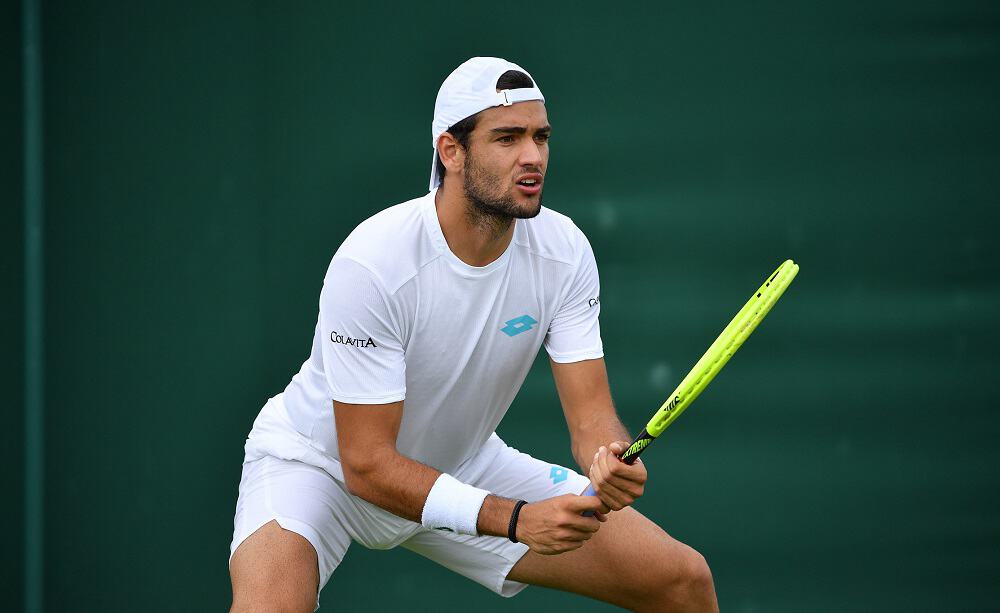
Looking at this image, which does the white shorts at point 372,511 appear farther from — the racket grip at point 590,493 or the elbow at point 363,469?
the racket grip at point 590,493

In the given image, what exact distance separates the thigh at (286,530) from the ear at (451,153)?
0.79m

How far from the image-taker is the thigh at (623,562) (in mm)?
3125

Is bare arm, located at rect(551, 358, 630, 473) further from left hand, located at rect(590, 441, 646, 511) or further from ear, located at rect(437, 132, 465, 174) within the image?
ear, located at rect(437, 132, 465, 174)

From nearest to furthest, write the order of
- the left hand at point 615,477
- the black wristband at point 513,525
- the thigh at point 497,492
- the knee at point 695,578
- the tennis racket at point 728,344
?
the tennis racket at point 728,344 < the left hand at point 615,477 < the black wristband at point 513,525 < the knee at point 695,578 < the thigh at point 497,492

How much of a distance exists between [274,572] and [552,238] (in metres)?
1.02

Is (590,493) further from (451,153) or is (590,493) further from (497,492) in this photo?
(451,153)

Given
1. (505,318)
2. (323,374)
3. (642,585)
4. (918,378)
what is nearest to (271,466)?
(323,374)

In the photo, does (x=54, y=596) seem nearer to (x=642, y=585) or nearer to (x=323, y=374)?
(x=323, y=374)

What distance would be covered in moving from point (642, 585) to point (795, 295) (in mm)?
1232

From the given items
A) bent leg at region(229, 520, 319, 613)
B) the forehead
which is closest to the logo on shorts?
bent leg at region(229, 520, 319, 613)

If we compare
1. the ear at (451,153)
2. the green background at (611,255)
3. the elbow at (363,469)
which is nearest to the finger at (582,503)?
the elbow at (363,469)

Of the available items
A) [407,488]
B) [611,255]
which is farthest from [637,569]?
[611,255]

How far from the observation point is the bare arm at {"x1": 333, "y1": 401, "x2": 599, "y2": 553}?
2820mm

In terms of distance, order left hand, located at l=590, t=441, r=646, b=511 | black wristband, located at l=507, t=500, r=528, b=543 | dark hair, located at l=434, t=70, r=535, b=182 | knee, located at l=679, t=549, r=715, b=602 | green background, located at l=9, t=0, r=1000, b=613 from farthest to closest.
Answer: green background, located at l=9, t=0, r=1000, b=613, knee, located at l=679, t=549, r=715, b=602, dark hair, located at l=434, t=70, r=535, b=182, black wristband, located at l=507, t=500, r=528, b=543, left hand, located at l=590, t=441, r=646, b=511
